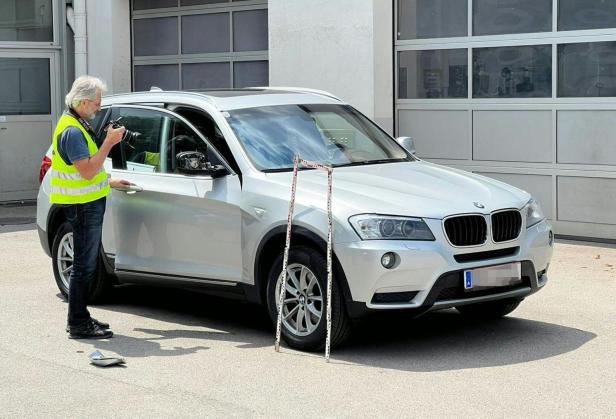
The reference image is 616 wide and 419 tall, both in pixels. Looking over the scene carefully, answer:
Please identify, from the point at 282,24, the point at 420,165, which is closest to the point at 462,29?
the point at 282,24

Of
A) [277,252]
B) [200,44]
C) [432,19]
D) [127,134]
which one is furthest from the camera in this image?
[200,44]

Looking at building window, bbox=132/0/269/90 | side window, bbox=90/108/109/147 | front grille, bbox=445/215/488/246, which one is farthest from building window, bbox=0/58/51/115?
front grille, bbox=445/215/488/246

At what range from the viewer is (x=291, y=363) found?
7285 mm

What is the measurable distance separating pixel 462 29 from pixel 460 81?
597mm

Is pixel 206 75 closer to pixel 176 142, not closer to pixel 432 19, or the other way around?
pixel 432 19

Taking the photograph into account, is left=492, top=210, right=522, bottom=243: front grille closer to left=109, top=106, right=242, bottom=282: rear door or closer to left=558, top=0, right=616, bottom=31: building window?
left=109, top=106, right=242, bottom=282: rear door

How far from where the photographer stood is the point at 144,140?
909 centimetres

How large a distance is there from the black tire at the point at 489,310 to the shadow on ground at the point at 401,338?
0.21 feet

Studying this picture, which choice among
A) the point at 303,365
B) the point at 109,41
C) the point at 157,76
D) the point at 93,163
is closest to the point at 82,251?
the point at 93,163

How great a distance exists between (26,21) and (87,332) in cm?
1140

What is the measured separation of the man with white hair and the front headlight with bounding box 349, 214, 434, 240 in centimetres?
196

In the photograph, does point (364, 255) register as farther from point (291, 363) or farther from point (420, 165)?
point (420, 165)

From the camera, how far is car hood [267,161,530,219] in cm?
736

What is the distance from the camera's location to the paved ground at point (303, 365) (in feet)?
20.4
